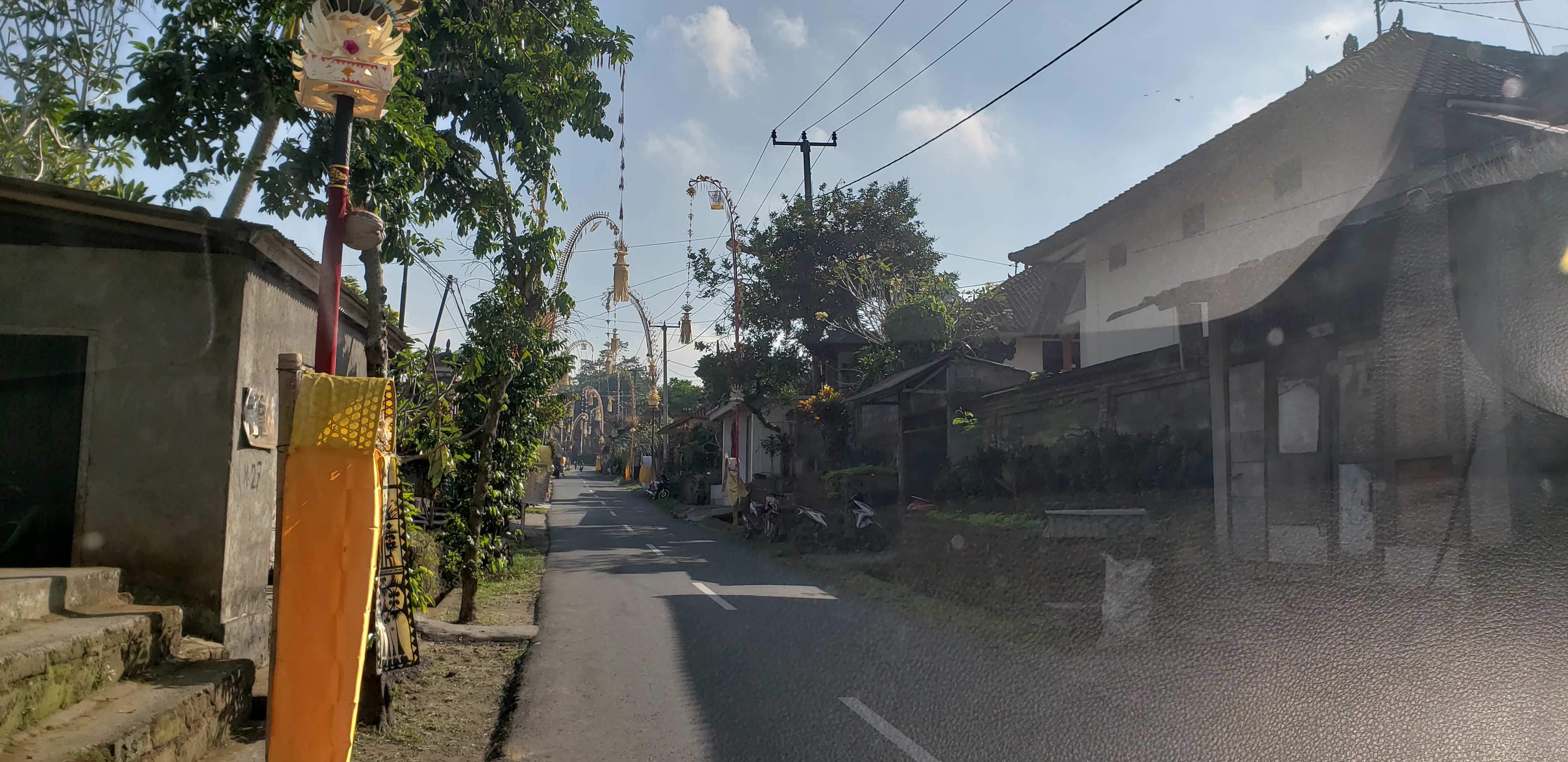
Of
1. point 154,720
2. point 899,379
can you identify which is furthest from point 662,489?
→ point 154,720

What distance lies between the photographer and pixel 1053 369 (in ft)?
75.0

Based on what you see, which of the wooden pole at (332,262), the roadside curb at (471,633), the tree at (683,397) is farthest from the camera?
the tree at (683,397)

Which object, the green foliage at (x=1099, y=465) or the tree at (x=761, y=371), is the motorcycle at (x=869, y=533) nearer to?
the green foliage at (x=1099, y=465)

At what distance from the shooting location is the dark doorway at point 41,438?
5.90 m

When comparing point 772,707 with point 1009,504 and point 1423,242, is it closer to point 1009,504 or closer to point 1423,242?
point 1423,242

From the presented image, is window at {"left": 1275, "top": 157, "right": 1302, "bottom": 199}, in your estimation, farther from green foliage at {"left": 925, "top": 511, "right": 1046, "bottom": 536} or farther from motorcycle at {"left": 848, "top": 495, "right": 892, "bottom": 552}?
motorcycle at {"left": 848, "top": 495, "right": 892, "bottom": 552}

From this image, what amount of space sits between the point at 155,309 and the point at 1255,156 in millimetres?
13919

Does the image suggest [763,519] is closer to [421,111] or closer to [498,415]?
[498,415]

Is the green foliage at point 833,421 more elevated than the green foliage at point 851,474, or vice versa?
the green foliage at point 833,421

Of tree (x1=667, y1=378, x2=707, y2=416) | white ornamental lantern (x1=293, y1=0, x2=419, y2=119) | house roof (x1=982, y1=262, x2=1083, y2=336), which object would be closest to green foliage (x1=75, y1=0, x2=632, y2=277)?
white ornamental lantern (x1=293, y1=0, x2=419, y2=119)

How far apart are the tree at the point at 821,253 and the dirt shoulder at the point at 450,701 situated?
19.0 meters

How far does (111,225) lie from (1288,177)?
14.0 meters

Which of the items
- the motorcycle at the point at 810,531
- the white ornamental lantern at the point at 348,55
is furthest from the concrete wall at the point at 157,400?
the motorcycle at the point at 810,531

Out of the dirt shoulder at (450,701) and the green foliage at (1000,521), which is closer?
the dirt shoulder at (450,701)
